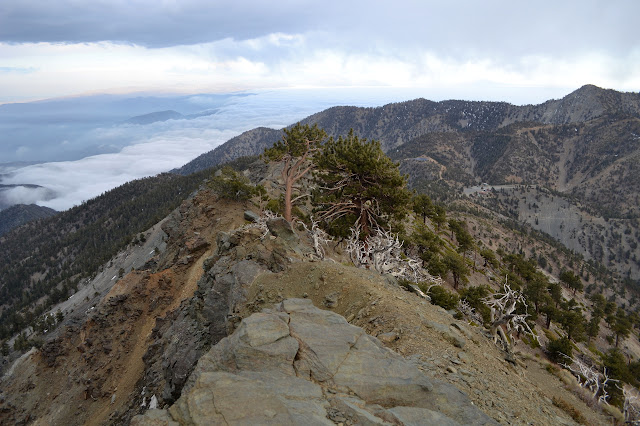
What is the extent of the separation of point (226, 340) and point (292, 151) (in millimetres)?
22356

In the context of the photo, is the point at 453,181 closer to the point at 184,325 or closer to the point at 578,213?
the point at 578,213

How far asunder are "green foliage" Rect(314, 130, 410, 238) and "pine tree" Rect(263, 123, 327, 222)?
2.67 m

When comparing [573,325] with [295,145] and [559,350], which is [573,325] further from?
[295,145]

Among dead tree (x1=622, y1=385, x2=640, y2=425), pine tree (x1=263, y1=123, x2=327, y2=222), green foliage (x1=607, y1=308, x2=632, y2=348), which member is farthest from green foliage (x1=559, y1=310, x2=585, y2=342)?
pine tree (x1=263, y1=123, x2=327, y2=222)

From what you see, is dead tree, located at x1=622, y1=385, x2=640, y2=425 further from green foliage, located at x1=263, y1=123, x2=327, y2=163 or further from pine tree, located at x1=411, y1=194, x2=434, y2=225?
pine tree, located at x1=411, y1=194, x2=434, y2=225

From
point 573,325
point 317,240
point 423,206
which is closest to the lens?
point 317,240

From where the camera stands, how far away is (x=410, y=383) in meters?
7.00

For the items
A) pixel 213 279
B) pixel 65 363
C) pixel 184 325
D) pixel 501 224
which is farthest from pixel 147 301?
pixel 501 224

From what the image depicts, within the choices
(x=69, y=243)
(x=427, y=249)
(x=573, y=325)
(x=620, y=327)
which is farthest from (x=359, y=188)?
(x=69, y=243)

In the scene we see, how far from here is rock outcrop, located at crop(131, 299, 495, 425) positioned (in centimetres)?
567

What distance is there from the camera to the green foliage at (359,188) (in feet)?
74.6

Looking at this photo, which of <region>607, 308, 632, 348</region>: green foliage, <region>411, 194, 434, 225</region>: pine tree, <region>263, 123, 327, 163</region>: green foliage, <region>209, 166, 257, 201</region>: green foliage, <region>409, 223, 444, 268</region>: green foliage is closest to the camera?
<region>263, 123, 327, 163</region>: green foliage

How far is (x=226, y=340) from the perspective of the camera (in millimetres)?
7656

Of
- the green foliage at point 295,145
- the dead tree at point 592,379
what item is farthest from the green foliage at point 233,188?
the dead tree at point 592,379
